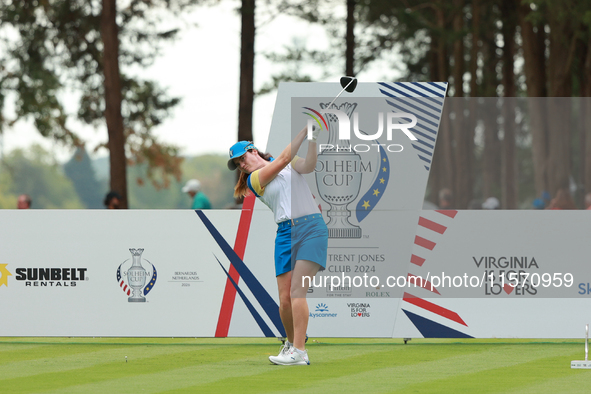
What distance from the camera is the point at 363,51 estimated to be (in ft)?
98.4

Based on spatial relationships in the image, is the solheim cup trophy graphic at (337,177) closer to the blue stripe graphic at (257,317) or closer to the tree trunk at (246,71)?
the blue stripe graphic at (257,317)

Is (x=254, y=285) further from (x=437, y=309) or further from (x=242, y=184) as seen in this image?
(x=437, y=309)

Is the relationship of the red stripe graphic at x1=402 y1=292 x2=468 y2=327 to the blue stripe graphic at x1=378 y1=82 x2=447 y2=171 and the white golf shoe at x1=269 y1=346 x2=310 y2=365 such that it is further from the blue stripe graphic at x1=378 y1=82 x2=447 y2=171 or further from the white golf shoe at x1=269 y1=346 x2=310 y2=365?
the white golf shoe at x1=269 y1=346 x2=310 y2=365

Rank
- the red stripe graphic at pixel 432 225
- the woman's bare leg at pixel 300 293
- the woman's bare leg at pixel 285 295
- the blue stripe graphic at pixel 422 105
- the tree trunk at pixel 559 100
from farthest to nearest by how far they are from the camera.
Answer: the tree trunk at pixel 559 100 < the blue stripe graphic at pixel 422 105 < the red stripe graphic at pixel 432 225 < the woman's bare leg at pixel 285 295 < the woman's bare leg at pixel 300 293

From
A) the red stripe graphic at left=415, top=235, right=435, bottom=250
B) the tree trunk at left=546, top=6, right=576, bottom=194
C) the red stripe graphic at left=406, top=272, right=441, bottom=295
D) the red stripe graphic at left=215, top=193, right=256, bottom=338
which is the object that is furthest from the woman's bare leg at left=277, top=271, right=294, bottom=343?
the tree trunk at left=546, top=6, right=576, bottom=194

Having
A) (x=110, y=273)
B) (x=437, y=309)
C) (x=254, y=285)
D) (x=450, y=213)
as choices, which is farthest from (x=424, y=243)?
(x=110, y=273)

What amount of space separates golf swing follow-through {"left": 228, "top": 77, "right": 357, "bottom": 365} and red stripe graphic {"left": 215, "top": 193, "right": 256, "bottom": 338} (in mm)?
1506

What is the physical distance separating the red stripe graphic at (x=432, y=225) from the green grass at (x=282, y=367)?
1207mm

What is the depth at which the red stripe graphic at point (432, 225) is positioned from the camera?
9.41 metres

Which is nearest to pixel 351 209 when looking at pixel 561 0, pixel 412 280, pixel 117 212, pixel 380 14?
pixel 412 280

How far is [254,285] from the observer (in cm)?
954

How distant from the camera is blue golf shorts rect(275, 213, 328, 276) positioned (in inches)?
302

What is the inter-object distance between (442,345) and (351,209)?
1.71 meters

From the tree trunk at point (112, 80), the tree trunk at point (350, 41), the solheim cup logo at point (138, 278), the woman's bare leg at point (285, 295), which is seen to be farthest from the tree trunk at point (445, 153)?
the tree trunk at point (350, 41)
